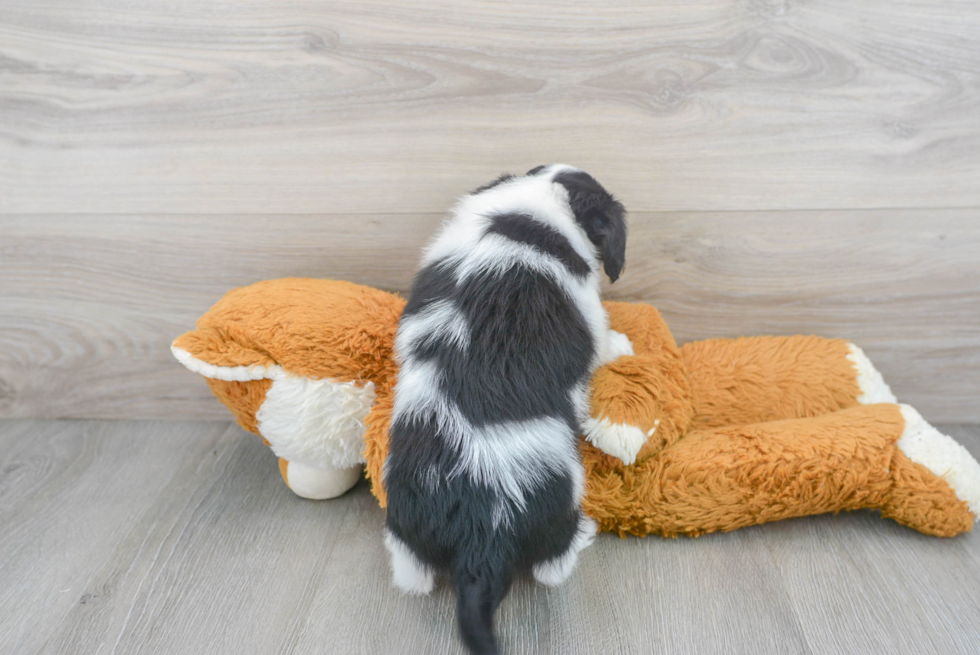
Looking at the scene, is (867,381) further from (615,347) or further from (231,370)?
(231,370)

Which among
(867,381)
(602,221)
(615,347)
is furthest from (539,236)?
(867,381)

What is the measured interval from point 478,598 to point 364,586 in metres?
0.28

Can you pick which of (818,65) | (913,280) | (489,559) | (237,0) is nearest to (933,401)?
(913,280)

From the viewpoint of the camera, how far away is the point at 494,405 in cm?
89

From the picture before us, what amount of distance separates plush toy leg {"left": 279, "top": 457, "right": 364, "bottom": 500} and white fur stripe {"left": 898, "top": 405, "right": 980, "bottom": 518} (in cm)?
100

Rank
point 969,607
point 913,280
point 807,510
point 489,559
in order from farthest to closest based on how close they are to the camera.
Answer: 1. point 913,280
2. point 807,510
3. point 969,607
4. point 489,559

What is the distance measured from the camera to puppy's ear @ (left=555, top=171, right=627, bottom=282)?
41.5 inches

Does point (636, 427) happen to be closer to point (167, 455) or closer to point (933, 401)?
point (933, 401)

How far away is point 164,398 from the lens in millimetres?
1553

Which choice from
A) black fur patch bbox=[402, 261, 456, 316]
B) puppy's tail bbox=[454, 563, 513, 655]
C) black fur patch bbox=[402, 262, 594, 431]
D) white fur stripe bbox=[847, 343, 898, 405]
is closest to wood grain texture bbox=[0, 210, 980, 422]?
white fur stripe bbox=[847, 343, 898, 405]

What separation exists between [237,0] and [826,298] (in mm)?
1332

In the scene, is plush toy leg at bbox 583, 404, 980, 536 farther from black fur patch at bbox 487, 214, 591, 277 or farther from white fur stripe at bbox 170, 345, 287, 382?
white fur stripe at bbox 170, 345, 287, 382

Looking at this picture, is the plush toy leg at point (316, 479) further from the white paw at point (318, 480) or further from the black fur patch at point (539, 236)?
the black fur patch at point (539, 236)

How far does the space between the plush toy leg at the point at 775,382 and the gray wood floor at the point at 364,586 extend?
209mm
